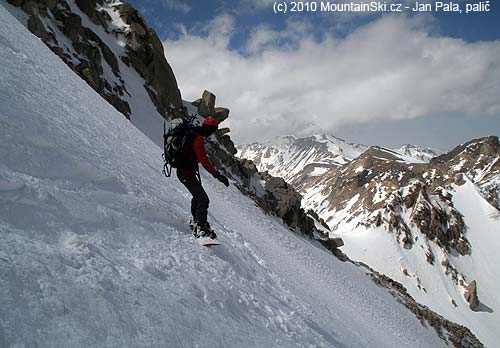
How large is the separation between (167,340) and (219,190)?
18.1m

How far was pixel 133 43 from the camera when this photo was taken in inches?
1515

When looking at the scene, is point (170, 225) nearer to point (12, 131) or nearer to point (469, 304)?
point (12, 131)

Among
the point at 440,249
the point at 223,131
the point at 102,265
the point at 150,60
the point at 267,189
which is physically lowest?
the point at 102,265

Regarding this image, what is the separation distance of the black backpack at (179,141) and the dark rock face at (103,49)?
2141 cm

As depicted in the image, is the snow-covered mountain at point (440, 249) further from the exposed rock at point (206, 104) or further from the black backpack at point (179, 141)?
the black backpack at point (179, 141)

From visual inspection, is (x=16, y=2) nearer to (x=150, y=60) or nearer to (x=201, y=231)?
(x=150, y=60)

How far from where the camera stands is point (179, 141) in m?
6.63

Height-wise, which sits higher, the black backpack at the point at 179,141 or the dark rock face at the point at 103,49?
the dark rock face at the point at 103,49

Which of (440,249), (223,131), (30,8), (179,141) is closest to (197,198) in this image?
(179,141)

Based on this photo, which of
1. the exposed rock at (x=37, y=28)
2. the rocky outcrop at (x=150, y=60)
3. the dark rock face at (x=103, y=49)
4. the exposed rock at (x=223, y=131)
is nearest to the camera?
the exposed rock at (x=37, y=28)

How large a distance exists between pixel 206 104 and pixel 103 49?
15042mm

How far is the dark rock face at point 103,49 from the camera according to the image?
25406mm

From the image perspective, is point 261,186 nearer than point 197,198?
No

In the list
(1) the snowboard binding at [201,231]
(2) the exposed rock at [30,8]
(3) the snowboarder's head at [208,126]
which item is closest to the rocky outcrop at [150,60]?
(2) the exposed rock at [30,8]
